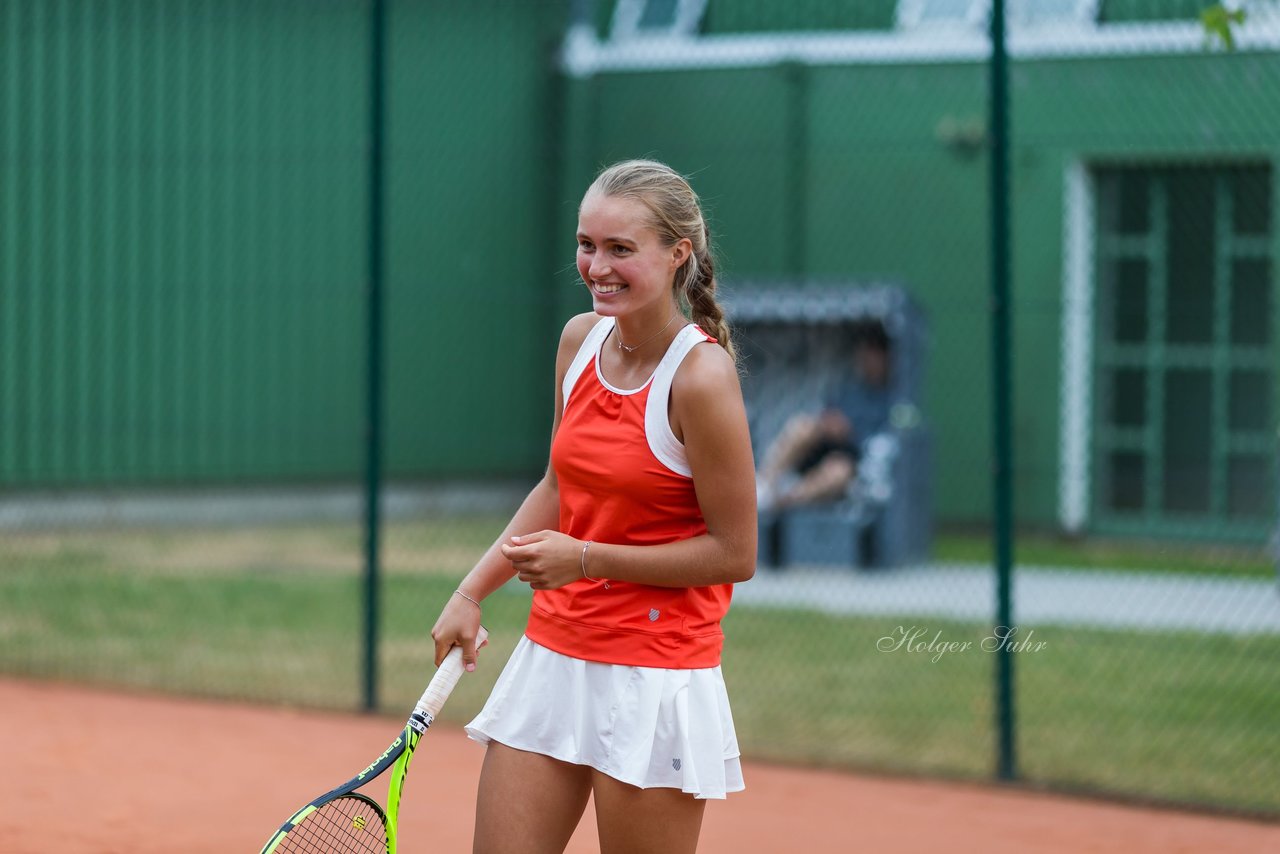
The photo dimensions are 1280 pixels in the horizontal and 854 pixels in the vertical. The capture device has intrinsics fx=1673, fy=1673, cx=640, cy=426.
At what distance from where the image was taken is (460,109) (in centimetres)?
1292

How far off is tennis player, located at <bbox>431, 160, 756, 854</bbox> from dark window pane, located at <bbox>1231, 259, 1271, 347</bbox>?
7763mm

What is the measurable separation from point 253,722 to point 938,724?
2744 mm

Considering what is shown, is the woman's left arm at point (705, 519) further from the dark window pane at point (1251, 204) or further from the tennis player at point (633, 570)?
the dark window pane at point (1251, 204)

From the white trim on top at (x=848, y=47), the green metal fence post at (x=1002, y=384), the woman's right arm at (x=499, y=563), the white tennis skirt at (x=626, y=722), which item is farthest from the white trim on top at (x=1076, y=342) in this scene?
the white tennis skirt at (x=626, y=722)


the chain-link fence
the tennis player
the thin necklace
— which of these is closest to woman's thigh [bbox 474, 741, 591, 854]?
the tennis player

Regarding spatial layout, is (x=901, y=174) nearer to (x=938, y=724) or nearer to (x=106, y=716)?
(x=938, y=724)

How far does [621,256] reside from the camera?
2.99m

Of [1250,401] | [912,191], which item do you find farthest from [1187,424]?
[912,191]

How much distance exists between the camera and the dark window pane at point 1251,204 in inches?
374

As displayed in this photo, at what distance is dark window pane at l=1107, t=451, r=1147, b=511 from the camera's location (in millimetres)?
9883

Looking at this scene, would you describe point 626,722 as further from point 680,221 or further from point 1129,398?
point 1129,398

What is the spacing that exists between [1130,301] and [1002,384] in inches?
217

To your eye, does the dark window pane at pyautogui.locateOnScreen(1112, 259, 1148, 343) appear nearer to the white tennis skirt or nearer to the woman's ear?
the woman's ear

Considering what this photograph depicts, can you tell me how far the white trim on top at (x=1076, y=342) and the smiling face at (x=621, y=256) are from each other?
25.3 ft
